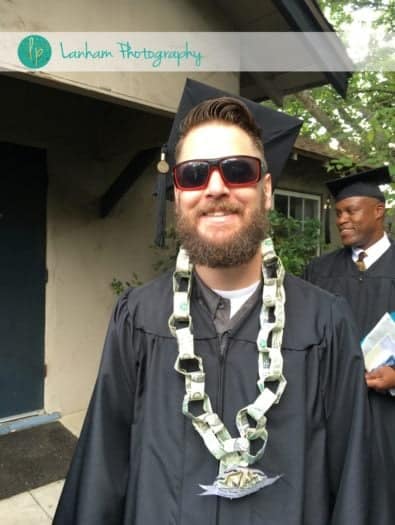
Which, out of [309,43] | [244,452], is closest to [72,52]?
[309,43]

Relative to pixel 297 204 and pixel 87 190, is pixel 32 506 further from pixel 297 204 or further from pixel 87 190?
pixel 297 204

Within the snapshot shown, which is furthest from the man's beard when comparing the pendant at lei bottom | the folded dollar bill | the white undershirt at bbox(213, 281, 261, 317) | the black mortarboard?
the black mortarboard

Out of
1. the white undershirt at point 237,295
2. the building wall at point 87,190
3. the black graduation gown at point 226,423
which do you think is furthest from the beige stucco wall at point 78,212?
the black graduation gown at point 226,423

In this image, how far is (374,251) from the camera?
8.47 feet

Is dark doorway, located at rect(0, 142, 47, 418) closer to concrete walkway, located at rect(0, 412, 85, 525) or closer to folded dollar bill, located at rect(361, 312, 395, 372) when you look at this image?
concrete walkway, located at rect(0, 412, 85, 525)

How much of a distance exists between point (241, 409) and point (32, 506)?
253 cm

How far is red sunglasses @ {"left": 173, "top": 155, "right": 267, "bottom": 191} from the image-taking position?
1.29 m

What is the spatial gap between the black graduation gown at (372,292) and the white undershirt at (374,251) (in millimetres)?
26

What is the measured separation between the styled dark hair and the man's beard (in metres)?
0.27

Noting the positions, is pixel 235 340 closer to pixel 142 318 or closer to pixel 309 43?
pixel 142 318

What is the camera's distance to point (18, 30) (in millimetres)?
2332

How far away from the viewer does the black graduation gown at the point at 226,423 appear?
4.01ft

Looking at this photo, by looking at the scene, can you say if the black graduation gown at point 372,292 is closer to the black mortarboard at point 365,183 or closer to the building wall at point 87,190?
the black mortarboard at point 365,183

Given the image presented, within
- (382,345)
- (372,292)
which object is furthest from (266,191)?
(372,292)
